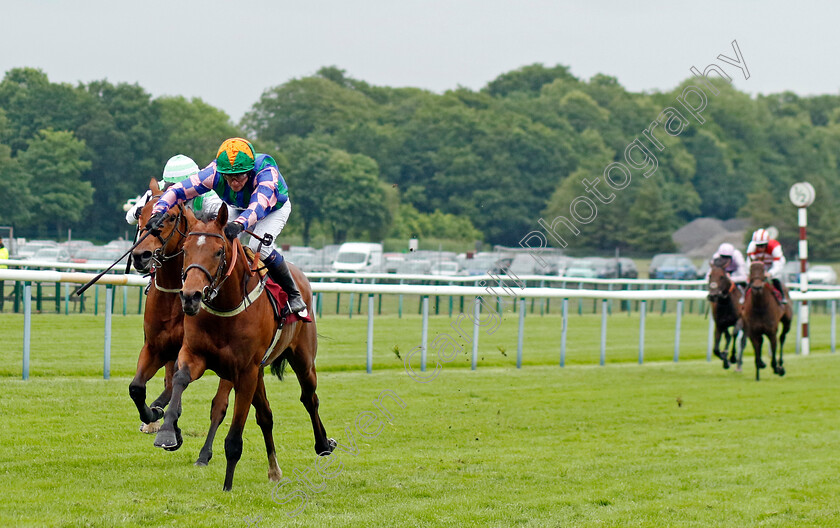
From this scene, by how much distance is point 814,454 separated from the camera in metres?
7.82

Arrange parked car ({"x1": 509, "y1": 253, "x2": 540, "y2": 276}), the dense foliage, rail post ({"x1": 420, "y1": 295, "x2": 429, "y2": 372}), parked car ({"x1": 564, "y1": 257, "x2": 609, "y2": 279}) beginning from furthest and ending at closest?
the dense foliage
parked car ({"x1": 564, "y1": 257, "x2": 609, "y2": 279})
parked car ({"x1": 509, "y1": 253, "x2": 540, "y2": 276})
rail post ({"x1": 420, "y1": 295, "x2": 429, "y2": 372})

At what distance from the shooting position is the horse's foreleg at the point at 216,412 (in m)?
5.92

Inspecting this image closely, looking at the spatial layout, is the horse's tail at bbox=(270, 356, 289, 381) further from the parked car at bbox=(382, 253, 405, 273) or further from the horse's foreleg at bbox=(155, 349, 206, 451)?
the parked car at bbox=(382, 253, 405, 273)

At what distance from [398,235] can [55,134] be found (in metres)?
12.0

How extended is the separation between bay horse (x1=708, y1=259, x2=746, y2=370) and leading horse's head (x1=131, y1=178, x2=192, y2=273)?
9.08m

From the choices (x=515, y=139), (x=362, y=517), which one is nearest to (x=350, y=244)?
(x=362, y=517)

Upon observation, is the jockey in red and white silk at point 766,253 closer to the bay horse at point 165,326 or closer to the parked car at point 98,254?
the bay horse at point 165,326

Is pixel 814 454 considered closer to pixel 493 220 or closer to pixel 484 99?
pixel 493 220

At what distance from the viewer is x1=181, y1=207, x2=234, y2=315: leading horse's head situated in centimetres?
485

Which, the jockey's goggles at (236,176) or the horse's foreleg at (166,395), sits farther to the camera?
the horse's foreleg at (166,395)

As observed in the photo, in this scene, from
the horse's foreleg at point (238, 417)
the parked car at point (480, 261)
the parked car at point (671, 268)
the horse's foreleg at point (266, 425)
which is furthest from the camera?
the parked car at point (671, 268)

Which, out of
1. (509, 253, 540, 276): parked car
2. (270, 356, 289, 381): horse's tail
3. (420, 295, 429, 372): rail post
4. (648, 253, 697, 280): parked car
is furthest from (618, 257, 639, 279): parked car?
(270, 356, 289, 381): horse's tail

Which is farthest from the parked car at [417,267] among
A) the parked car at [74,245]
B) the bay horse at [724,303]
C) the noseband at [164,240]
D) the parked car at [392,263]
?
the noseband at [164,240]

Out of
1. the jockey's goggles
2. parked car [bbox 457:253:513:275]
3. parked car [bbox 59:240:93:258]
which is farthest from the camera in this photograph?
parked car [bbox 457:253:513:275]
